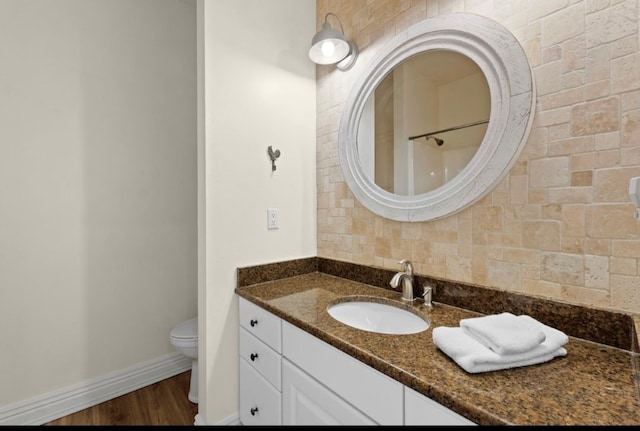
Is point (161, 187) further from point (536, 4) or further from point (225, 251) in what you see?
point (536, 4)

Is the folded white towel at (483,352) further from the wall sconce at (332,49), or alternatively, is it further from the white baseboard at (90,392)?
the white baseboard at (90,392)

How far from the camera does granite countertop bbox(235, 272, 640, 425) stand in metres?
0.58

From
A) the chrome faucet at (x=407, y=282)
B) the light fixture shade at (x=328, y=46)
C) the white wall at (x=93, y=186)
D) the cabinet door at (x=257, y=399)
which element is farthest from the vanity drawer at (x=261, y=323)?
the light fixture shade at (x=328, y=46)

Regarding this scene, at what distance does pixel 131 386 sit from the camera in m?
1.93

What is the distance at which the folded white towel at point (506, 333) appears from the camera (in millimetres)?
727

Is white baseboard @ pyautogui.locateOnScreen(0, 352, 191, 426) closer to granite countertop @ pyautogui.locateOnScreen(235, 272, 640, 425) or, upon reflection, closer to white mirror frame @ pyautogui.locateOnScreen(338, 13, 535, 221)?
granite countertop @ pyautogui.locateOnScreen(235, 272, 640, 425)

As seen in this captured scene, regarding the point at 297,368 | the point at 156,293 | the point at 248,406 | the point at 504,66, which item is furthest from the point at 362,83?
the point at 156,293

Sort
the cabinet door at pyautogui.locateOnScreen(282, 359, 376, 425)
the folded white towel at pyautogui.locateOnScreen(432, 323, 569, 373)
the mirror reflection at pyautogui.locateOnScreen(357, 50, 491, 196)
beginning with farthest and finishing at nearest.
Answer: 1. the mirror reflection at pyautogui.locateOnScreen(357, 50, 491, 196)
2. the cabinet door at pyautogui.locateOnScreen(282, 359, 376, 425)
3. the folded white towel at pyautogui.locateOnScreen(432, 323, 569, 373)

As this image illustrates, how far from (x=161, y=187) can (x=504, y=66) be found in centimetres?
206

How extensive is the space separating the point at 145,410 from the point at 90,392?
0.36 metres

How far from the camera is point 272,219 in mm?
1636

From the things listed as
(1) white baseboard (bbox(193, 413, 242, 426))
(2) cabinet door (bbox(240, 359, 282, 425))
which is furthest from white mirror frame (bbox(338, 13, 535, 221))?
(1) white baseboard (bbox(193, 413, 242, 426))

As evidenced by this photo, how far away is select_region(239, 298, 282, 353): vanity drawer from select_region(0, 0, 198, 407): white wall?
3.20 feet

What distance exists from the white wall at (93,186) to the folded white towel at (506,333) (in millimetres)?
1976
